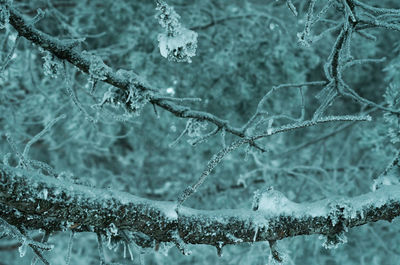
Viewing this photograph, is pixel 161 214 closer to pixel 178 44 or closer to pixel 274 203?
pixel 274 203

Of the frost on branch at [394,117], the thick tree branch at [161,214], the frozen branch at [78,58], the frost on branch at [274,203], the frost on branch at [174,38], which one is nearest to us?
the thick tree branch at [161,214]

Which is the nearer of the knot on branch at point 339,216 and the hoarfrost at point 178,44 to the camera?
the hoarfrost at point 178,44

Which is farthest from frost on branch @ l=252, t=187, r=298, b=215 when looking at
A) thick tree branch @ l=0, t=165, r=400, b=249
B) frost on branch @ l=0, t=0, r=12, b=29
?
frost on branch @ l=0, t=0, r=12, b=29

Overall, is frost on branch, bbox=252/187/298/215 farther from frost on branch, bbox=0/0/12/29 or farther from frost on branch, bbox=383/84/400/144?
frost on branch, bbox=0/0/12/29

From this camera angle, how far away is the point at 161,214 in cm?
189

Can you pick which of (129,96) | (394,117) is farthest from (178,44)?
(394,117)

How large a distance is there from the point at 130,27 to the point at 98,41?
27.3 inches

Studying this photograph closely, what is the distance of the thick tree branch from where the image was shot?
63.9 inches

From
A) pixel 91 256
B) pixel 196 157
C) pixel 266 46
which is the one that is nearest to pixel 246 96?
pixel 266 46

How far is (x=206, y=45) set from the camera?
14.3ft

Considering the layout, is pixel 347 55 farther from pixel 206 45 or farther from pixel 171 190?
pixel 171 190

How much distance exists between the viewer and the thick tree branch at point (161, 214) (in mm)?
1622

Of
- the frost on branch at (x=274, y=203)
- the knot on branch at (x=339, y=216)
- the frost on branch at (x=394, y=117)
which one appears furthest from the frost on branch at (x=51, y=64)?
the frost on branch at (x=394, y=117)

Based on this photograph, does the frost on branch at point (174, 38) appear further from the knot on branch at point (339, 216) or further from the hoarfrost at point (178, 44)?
the knot on branch at point (339, 216)
